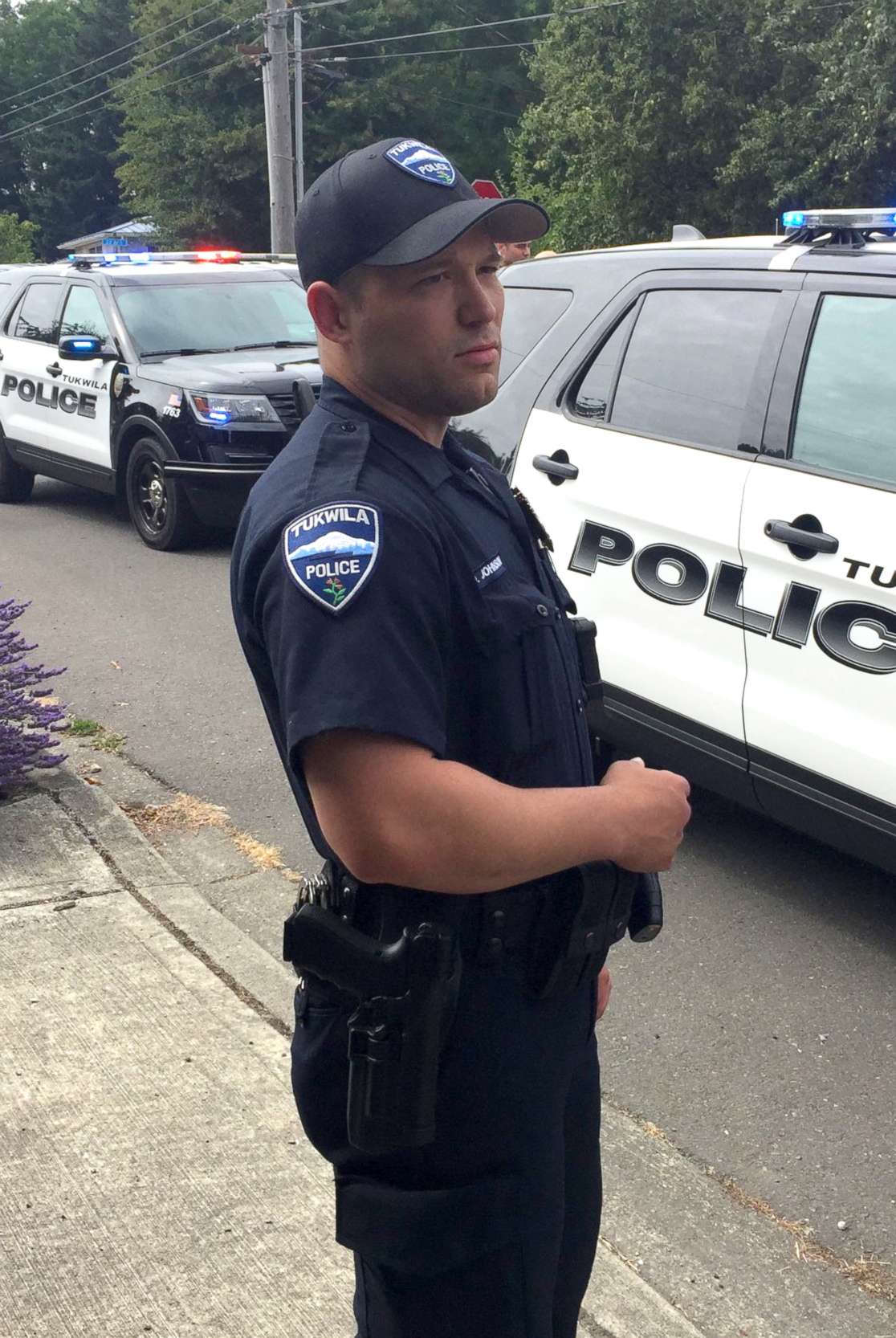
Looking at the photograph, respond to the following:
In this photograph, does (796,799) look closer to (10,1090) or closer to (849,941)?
(849,941)

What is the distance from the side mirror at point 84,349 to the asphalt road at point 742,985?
365cm

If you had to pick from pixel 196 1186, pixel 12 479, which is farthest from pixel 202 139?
pixel 196 1186

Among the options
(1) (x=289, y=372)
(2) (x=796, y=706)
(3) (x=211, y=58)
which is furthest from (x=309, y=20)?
(2) (x=796, y=706)

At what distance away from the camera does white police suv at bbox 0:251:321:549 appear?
29.2 feet

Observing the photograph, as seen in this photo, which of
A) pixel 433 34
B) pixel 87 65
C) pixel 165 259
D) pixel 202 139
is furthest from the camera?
pixel 87 65

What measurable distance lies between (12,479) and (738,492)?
8.61m

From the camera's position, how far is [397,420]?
5.44 ft

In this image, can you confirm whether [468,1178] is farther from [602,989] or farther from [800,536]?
[800,536]

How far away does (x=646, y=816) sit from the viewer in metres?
1.61

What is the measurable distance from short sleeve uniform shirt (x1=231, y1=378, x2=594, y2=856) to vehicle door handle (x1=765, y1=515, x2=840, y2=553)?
199 centimetres

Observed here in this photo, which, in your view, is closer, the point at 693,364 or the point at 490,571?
the point at 490,571

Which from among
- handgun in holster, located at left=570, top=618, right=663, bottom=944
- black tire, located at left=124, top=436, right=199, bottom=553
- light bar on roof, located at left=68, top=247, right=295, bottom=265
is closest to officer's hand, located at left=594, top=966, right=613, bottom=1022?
handgun in holster, located at left=570, top=618, right=663, bottom=944

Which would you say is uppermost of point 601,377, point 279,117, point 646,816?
point 279,117

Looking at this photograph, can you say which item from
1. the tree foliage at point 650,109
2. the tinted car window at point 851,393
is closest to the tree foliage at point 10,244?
the tree foliage at point 650,109
